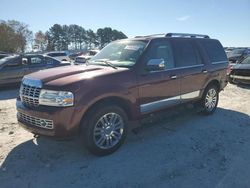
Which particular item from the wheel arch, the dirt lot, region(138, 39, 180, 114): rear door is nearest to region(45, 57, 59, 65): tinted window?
the dirt lot

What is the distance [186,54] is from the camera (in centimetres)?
579

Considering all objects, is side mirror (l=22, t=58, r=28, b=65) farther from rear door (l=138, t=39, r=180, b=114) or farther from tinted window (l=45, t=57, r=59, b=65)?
rear door (l=138, t=39, r=180, b=114)

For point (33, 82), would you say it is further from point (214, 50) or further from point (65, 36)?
point (65, 36)

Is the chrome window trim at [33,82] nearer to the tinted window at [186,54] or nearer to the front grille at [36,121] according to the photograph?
the front grille at [36,121]

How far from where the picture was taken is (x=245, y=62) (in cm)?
1241

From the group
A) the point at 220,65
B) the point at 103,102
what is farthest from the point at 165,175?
the point at 220,65

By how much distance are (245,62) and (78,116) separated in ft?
36.0

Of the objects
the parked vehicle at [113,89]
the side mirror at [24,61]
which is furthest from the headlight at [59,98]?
the side mirror at [24,61]

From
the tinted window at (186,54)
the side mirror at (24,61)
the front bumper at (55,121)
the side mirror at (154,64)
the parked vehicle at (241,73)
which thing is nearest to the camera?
the front bumper at (55,121)

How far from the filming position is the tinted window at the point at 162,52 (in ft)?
16.2

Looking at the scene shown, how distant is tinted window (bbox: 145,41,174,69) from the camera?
4948mm

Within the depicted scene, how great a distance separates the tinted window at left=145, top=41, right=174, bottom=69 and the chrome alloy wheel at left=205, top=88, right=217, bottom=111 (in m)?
1.90

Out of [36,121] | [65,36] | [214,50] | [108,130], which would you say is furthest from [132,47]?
[65,36]

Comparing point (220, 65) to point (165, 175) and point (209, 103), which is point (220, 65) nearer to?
point (209, 103)
